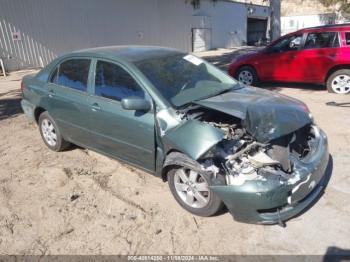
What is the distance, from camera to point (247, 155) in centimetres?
315

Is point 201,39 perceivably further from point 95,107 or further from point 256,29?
point 95,107

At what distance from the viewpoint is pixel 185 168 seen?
337cm

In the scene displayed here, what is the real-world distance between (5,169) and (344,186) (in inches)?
182

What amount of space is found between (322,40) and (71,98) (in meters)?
6.49

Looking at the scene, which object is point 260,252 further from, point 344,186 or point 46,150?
point 46,150

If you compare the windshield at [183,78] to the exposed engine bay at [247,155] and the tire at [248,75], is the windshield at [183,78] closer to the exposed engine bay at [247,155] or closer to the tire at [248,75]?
the exposed engine bay at [247,155]

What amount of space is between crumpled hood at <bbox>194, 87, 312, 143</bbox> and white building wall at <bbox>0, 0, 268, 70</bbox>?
13822 mm

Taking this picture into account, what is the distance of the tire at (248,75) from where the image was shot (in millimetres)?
9272

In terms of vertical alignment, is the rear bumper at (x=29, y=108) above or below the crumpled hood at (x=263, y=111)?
below

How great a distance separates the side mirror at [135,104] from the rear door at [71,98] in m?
0.95

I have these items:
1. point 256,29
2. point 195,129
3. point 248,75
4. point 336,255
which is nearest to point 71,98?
point 195,129

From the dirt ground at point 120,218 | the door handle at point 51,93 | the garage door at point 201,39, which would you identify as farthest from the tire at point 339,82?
the garage door at point 201,39

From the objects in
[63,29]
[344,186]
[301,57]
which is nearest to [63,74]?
[344,186]

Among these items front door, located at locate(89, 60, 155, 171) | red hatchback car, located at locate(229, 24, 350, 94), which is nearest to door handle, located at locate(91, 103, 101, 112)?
front door, located at locate(89, 60, 155, 171)
